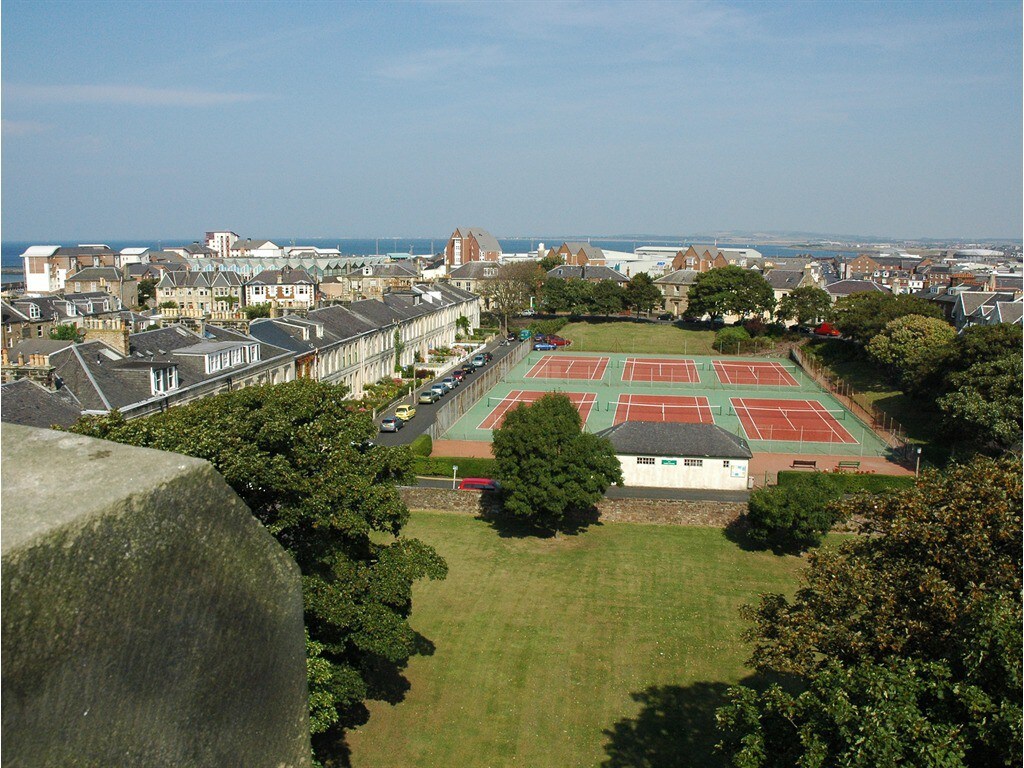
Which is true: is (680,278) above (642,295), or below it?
above

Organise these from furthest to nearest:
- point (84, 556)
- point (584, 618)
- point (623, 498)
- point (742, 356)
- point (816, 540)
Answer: point (742, 356) < point (623, 498) < point (816, 540) < point (584, 618) < point (84, 556)

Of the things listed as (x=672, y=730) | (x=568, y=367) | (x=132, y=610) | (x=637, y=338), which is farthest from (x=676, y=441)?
(x=637, y=338)

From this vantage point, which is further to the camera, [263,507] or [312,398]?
[312,398]

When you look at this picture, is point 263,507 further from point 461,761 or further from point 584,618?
point 584,618

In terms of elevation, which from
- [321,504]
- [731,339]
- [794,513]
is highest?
[321,504]

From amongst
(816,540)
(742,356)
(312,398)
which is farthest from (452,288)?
(312,398)

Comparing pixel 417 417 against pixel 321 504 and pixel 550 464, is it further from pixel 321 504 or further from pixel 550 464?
pixel 321 504
